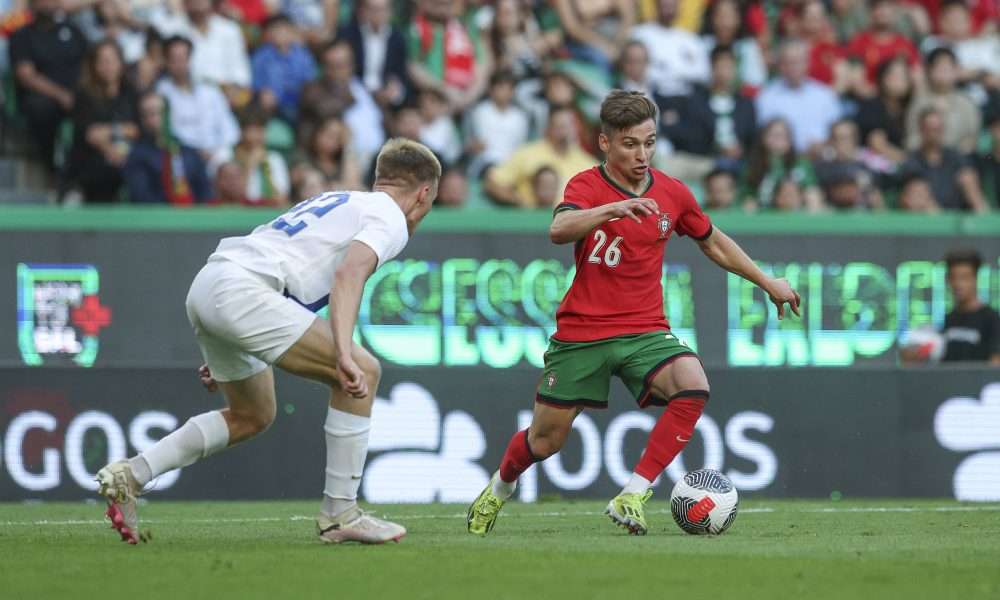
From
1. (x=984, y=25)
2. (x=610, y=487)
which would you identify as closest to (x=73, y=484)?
(x=610, y=487)

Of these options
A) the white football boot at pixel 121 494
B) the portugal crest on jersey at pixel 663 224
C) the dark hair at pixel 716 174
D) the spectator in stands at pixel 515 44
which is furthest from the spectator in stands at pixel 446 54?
the white football boot at pixel 121 494

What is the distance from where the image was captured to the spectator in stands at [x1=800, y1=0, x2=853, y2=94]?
1711cm

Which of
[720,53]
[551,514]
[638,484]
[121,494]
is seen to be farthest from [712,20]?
[121,494]

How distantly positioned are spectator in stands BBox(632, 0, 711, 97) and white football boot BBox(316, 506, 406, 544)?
9.24m

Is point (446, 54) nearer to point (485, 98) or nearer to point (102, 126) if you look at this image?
point (485, 98)

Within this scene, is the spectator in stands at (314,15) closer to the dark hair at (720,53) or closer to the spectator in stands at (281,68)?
the spectator in stands at (281,68)

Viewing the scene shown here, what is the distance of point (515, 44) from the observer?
1634 cm

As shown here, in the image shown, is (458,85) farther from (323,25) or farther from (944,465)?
(944,465)

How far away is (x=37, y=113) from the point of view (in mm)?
14594

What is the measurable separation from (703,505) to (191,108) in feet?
25.5

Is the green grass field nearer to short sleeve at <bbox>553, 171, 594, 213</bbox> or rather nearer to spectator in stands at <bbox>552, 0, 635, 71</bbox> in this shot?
short sleeve at <bbox>553, 171, 594, 213</bbox>

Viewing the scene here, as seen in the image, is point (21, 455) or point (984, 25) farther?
point (984, 25)

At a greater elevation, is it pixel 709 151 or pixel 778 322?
pixel 709 151

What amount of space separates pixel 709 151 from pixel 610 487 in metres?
4.55
